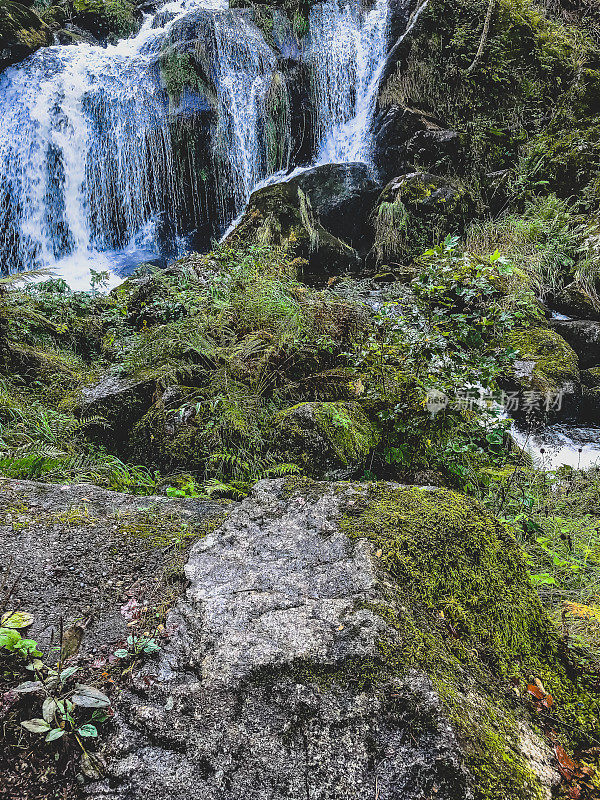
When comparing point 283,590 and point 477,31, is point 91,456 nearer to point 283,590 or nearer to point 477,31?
point 283,590

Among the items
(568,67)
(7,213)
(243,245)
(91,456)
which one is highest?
(568,67)

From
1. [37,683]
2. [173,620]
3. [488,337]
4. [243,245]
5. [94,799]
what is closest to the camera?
[94,799]

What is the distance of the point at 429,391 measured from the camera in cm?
262

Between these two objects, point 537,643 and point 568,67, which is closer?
point 537,643

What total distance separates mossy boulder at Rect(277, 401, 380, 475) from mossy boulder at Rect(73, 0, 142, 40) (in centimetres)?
1514

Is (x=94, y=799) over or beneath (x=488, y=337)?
beneath

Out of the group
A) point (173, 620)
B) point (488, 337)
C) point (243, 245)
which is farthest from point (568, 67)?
point (173, 620)

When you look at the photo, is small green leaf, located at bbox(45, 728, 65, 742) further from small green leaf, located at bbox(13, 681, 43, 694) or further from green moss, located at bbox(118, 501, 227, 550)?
green moss, located at bbox(118, 501, 227, 550)

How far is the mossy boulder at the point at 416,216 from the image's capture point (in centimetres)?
721

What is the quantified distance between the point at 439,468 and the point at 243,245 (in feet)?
17.4

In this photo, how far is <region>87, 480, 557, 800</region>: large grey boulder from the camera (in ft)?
2.76

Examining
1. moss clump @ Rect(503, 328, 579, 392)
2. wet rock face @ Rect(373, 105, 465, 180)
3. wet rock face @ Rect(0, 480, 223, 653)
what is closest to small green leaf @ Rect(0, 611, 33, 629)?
wet rock face @ Rect(0, 480, 223, 653)

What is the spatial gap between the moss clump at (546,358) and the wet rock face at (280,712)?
16.6 ft

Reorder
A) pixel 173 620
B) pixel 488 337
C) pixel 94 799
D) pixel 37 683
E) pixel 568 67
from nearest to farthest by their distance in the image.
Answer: pixel 94 799 < pixel 37 683 < pixel 173 620 < pixel 488 337 < pixel 568 67
